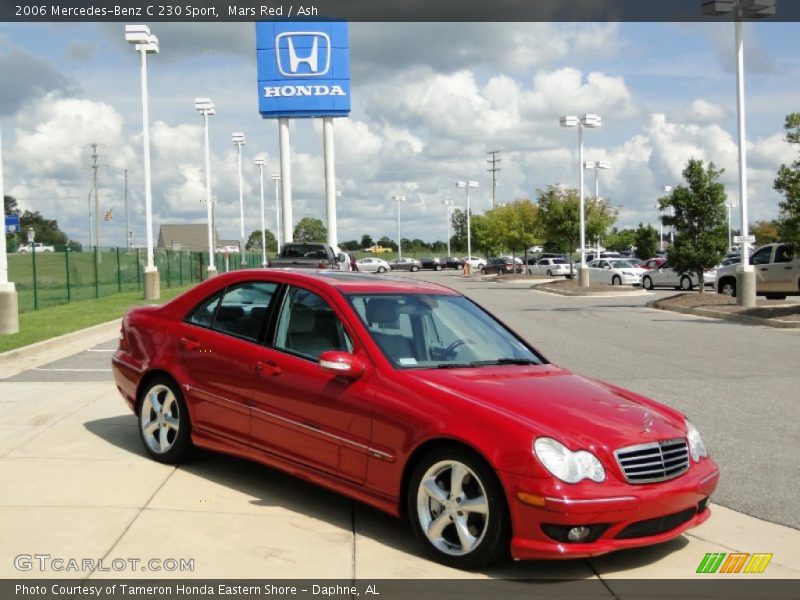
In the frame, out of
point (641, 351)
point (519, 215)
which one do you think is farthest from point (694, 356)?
point (519, 215)

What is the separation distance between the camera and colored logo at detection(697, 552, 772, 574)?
5.27 meters

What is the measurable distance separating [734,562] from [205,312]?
4.04 meters

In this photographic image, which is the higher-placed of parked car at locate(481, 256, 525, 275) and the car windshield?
the car windshield

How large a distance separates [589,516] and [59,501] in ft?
11.2

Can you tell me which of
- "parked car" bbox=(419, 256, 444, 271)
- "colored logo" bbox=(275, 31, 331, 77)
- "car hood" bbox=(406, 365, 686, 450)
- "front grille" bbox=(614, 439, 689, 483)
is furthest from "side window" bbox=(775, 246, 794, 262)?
"parked car" bbox=(419, 256, 444, 271)

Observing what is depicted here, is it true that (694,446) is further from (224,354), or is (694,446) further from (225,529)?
(224,354)

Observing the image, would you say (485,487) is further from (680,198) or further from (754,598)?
(680,198)

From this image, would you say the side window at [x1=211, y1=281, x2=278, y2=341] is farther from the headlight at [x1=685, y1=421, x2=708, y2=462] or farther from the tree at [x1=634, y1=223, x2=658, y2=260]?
the tree at [x1=634, y1=223, x2=658, y2=260]

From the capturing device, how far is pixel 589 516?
4.80m

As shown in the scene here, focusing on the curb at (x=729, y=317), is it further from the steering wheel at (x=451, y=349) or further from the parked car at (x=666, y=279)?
the steering wheel at (x=451, y=349)

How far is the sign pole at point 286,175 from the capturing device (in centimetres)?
4988

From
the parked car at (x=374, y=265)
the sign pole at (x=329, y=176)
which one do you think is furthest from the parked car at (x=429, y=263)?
the sign pole at (x=329, y=176)

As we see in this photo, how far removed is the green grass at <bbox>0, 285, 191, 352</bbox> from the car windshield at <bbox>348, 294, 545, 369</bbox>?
10.3 meters

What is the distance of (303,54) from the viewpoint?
48031 mm
